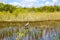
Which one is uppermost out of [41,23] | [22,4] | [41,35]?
[22,4]

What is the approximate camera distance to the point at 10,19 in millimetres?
1812

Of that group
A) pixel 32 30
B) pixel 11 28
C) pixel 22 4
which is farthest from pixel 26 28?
pixel 22 4

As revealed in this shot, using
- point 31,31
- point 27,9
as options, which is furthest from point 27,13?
point 31,31

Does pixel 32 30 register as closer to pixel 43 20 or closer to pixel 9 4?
pixel 43 20

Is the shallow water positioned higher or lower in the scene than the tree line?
lower

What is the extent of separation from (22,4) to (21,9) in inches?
2.6

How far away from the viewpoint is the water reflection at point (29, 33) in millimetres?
1782

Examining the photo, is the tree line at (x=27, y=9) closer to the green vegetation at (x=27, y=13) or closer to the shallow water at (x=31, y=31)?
the green vegetation at (x=27, y=13)

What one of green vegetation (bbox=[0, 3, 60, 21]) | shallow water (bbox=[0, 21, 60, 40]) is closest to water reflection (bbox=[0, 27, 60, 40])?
shallow water (bbox=[0, 21, 60, 40])

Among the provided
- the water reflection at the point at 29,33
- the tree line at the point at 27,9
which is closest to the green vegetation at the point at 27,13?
the tree line at the point at 27,9

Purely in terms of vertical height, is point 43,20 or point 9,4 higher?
point 9,4

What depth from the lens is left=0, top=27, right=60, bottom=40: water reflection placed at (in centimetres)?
178

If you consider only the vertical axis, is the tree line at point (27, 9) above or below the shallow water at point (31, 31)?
above

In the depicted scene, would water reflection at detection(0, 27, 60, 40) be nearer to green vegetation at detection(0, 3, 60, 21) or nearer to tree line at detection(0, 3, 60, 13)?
green vegetation at detection(0, 3, 60, 21)
